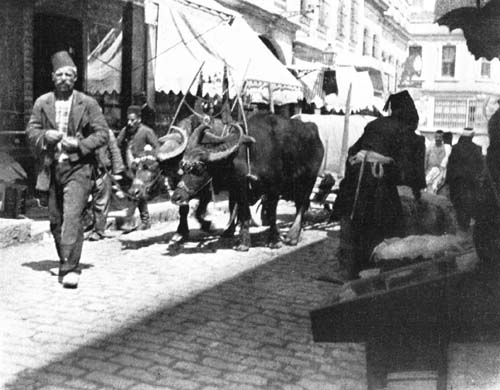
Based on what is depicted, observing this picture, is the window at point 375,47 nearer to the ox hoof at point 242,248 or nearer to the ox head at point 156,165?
the ox hoof at point 242,248

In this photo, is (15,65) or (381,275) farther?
(15,65)

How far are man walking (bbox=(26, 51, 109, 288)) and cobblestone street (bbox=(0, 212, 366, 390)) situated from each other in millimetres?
549

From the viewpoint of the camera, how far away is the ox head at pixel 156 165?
29.6ft

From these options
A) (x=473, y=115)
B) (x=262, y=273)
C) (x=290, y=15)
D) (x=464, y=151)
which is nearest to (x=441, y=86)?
(x=473, y=115)

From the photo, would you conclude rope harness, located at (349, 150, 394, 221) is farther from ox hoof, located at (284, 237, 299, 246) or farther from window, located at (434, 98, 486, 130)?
window, located at (434, 98, 486, 130)

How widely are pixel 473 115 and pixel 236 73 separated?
1753 inches

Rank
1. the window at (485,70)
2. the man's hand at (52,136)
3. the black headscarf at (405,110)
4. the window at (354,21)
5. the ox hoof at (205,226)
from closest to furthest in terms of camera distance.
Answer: the man's hand at (52,136) → the black headscarf at (405,110) → the ox hoof at (205,226) → the window at (354,21) → the window at (485,70)

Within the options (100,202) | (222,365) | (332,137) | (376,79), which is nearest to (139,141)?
(100,202)

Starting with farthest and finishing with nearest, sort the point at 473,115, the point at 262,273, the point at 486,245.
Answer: the point at 473,115 < the point at 262,273 < the point at 486,245

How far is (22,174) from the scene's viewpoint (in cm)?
1106

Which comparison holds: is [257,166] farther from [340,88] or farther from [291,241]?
[340,88]

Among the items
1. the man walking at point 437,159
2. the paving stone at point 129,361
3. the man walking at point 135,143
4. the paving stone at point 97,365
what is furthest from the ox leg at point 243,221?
the man walking at point 437,159

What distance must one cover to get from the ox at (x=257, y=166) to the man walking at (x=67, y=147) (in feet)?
6.33

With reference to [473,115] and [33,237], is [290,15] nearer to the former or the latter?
[33,237]
